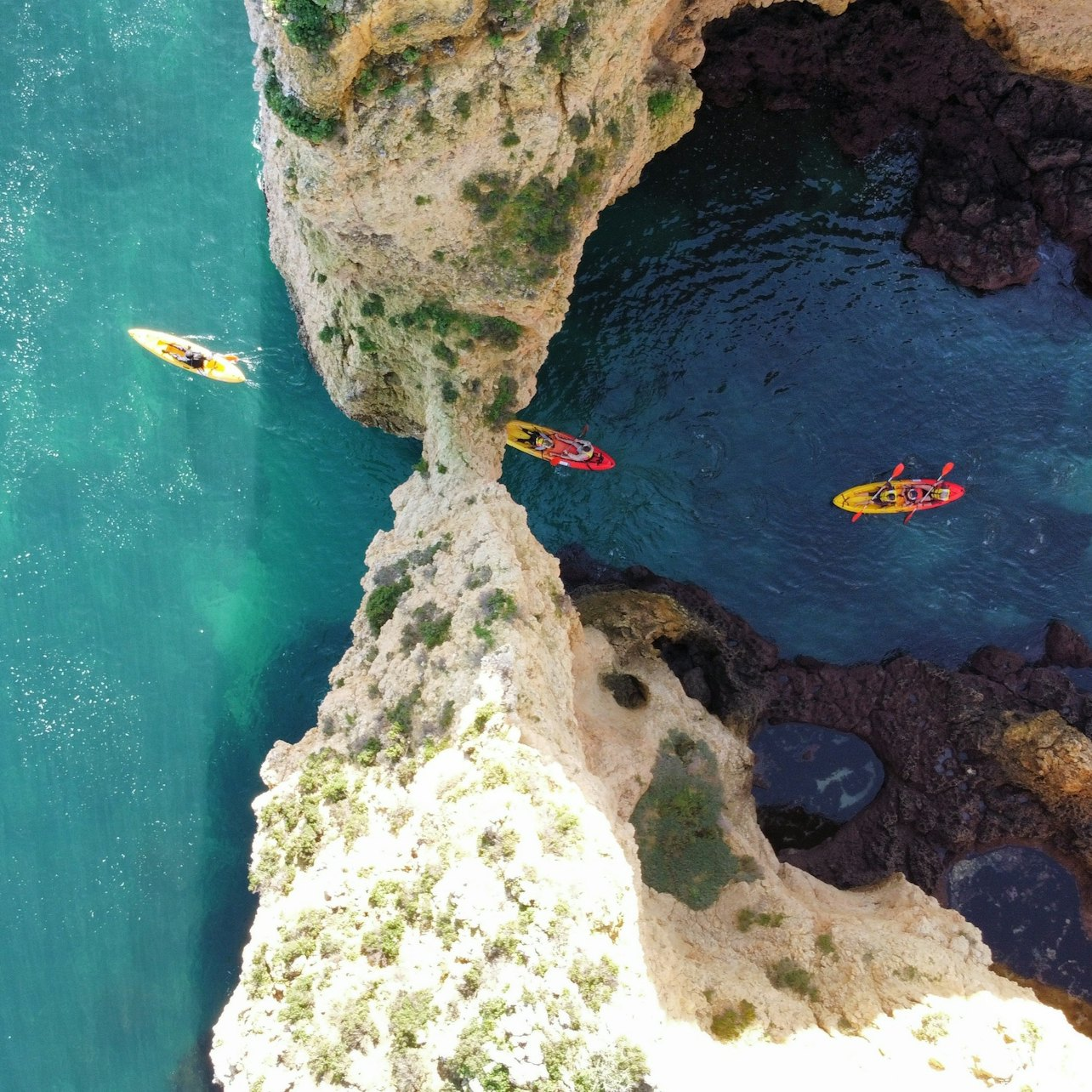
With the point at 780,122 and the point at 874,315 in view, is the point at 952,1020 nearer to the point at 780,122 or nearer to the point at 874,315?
the point at 874,315

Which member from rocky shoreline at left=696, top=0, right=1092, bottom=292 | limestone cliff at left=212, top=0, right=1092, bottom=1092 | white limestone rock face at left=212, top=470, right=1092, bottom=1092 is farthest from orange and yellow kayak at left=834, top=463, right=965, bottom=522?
white limestone rock face at left=212, top=470, right=1092, bottom=1092

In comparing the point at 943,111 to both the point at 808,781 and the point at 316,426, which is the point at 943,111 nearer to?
the point at 808,781


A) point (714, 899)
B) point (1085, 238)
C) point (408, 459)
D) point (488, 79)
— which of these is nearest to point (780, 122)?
point (1085, 238)

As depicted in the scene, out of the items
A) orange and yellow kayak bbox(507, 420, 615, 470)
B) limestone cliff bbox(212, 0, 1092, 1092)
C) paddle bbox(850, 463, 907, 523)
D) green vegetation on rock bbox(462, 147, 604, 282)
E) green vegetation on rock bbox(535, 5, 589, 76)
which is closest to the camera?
limestone cliff bbox(212, 0, 1092, 1092)

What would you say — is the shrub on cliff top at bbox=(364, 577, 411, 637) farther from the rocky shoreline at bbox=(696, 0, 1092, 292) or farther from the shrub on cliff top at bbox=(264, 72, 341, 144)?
the rocky shoreline at bbox=(696, 0, 1092, 292)

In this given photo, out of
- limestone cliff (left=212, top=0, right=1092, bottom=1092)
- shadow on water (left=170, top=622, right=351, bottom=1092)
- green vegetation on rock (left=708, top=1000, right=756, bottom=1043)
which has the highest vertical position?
limestone cliff (left=212, top=0, right=1092, bottom=1092)

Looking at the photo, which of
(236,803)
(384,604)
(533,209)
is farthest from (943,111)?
(236,803)

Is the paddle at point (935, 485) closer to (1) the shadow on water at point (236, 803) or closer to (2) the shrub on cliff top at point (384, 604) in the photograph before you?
(2) the shrub on cliff top at point (384, 604)
